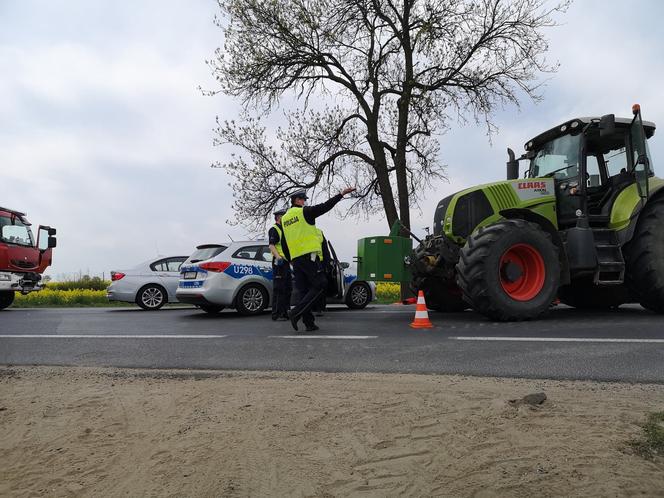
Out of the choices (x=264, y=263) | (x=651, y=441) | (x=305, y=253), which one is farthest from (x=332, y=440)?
(x=264, y=263)

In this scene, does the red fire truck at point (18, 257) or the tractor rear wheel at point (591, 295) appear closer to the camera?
the tractor rear wheel at point (591, 295)

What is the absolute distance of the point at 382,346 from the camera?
6.02 m

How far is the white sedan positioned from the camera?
13570mm

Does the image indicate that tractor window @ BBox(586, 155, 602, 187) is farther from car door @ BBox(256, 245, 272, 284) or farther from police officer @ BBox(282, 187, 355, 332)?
car door @ BBox(256, 245, 272, 284)

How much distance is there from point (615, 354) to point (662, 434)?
2.50 m

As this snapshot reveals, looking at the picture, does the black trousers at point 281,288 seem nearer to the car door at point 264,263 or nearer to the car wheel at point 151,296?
the car door at point 264,263

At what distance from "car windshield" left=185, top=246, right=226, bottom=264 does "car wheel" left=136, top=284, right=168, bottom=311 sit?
311 centimetres

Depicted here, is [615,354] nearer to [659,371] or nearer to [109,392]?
[659,371]

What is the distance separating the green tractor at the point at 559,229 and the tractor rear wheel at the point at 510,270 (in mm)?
14

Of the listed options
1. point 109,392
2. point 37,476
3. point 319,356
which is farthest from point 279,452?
point 319,356

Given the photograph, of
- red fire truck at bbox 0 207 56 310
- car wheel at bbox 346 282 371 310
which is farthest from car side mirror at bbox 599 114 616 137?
red fire truck at bbox 0 207 56 310

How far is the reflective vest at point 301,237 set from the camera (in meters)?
7.41

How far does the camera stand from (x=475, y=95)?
1773 cm

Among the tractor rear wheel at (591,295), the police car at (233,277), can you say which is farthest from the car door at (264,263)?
the tractor rear wheel at (591,295)
